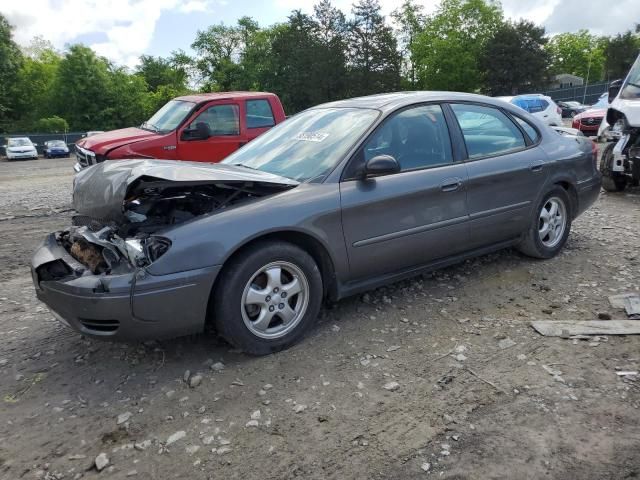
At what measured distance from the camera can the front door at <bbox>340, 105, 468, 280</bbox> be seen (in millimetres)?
3754

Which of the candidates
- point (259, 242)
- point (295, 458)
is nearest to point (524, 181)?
point (259, 242)

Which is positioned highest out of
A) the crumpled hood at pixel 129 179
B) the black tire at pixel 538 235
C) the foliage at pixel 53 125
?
the foliage at pixel 53 125

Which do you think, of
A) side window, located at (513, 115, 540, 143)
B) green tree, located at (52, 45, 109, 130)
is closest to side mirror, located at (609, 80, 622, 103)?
side window, located at (513, 115, 540, 143)

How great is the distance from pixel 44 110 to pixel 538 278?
194 ft

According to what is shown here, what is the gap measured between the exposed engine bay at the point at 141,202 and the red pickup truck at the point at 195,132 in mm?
4846

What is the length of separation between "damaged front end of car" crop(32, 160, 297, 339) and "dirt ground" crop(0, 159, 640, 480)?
43cm

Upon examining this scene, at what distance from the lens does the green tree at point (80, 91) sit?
51.7m

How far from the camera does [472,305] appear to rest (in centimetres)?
418

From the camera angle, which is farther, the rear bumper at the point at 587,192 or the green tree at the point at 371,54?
the green tree at the point at 371,54

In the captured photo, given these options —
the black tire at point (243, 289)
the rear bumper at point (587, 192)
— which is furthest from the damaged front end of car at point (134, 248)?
the rear bumper at point (587, 192)

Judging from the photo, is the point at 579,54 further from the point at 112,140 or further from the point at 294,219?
the point at 294,219

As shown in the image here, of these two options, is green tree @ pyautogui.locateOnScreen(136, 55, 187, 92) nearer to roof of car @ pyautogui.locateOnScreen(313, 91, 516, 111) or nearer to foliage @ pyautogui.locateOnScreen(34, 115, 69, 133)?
foliage @ pyautogui.locateOnScreen(34, 115, 69, 133)

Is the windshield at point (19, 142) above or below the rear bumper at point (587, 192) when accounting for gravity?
above

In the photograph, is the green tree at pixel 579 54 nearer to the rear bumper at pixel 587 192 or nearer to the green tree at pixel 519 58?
the green tree at pixel 519 58
